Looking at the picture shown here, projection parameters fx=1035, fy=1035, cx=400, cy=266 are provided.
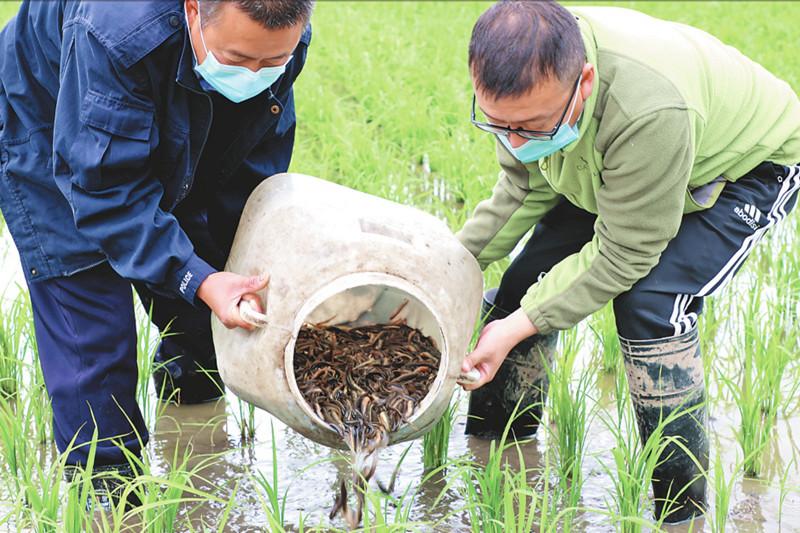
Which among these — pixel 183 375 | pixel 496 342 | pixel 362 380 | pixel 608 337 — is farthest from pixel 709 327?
pixel 183 375

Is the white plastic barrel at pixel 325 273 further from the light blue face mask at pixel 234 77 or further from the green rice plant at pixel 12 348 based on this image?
the green rice plant at pixel 12 348

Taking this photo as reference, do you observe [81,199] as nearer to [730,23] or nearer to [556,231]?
[556,231]

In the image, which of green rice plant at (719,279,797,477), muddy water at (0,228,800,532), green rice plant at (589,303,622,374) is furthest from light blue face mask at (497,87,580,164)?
green rice plant at (589,303,622,374)

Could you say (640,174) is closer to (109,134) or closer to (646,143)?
(646,143)

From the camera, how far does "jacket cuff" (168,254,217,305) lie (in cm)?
220

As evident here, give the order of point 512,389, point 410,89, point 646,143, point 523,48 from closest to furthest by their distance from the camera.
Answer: point 523,48
point 646,143
point 512,389
point 410,89

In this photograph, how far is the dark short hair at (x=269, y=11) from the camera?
2.00 meters

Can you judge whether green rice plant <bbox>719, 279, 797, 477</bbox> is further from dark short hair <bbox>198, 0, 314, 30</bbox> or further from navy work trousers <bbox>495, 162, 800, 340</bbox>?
dark short hair <bbox>198, 0, 314, 30</bbox>

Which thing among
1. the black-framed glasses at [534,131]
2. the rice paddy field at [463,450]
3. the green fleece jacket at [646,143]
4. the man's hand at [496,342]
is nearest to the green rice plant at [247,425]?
the rice paddy field at [463,450]

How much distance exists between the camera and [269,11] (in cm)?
200

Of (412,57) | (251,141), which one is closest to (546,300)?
(251,141)

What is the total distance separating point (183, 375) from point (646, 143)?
1.57 metres

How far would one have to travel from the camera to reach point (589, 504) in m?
2.58

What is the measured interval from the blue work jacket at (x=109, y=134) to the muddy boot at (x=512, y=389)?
0.86m
